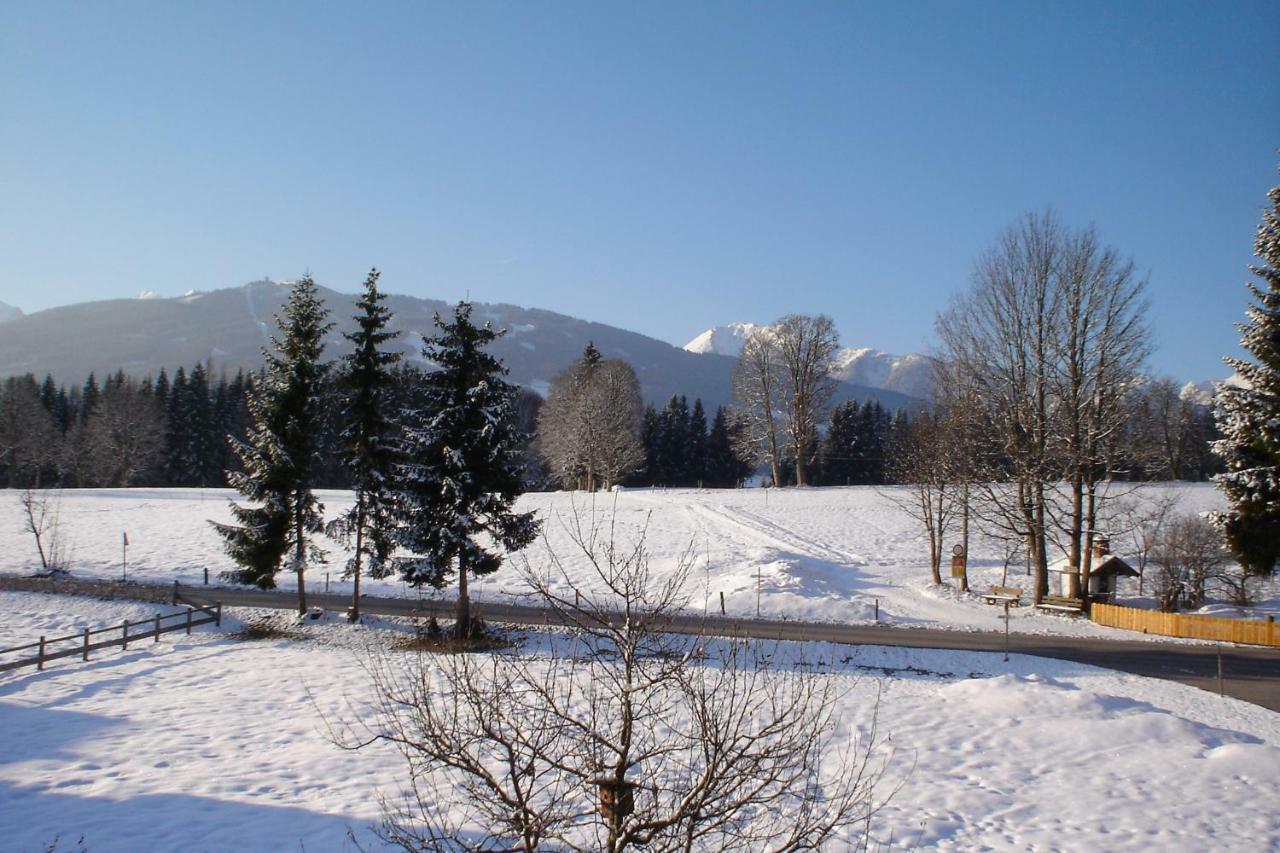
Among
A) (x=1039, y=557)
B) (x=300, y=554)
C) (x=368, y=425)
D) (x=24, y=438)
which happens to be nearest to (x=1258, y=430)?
(x=1039, y=557)

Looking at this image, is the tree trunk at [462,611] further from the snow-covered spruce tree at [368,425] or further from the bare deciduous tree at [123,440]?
the bare deciduous tree at [123,440]

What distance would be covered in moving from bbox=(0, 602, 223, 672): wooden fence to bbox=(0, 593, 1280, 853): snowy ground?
0.79 metres

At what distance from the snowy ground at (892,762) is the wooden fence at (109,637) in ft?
2.61

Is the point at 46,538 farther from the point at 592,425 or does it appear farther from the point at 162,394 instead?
the point at 162,394

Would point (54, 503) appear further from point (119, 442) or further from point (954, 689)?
point (954, 689)

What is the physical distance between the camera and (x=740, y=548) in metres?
39.7

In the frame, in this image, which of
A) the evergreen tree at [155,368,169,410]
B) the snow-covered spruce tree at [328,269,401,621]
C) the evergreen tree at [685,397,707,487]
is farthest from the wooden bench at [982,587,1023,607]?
the evergreen tree at [155,368,169,410]

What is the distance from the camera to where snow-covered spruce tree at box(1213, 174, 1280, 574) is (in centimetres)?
2200

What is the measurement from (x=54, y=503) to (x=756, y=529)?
5127 cm

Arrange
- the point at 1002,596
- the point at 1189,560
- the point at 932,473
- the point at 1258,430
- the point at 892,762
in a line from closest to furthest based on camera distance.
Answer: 1. the point at 892,762
2. the point at 1258,430
3. the point at 1002,596
4. the point at 1189,560
5. the point at 932,473

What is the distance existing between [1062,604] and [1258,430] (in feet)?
38.0

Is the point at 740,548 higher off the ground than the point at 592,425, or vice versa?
the point at 592,425

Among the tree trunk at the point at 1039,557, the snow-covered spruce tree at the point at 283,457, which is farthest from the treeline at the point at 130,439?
the tree trunk at the point at 1039,557

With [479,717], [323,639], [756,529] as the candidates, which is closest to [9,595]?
[323,639]
